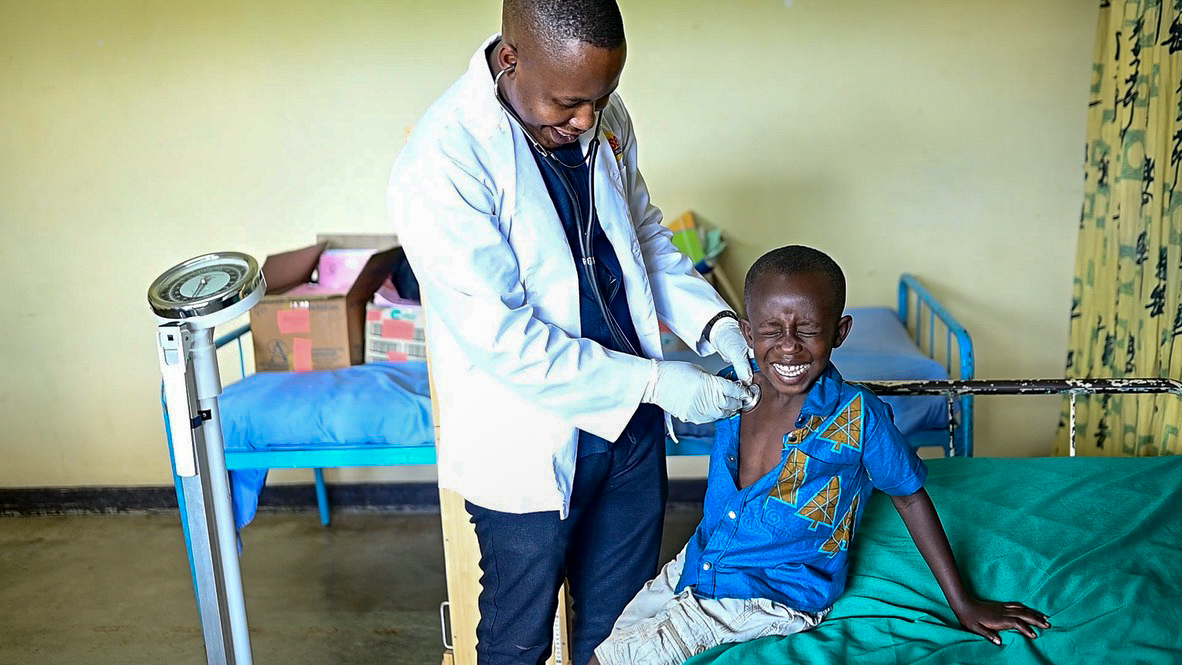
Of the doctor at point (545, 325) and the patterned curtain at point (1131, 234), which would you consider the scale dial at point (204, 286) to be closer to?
the doctor at point (545, 325)

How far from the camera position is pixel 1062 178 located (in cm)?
402

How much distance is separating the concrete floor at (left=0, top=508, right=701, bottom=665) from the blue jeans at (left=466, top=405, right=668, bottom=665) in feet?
4.12

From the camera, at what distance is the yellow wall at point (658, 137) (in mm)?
3988

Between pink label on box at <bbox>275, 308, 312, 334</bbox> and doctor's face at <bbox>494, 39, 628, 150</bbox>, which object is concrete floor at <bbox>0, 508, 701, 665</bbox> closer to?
pink label on box at <bbox>275, 308, 312, 334</bbox>

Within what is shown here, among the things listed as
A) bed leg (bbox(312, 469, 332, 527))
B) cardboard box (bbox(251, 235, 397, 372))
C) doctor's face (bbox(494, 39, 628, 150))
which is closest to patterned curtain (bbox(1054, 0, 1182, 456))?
doctor's face (bbox(494, 39, 628, 150))

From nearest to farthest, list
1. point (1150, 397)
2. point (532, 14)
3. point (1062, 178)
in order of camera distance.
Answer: point (532, 14) < point (1150, 397) < point (1062, 178)

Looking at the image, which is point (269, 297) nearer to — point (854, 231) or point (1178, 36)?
point (854, 231)

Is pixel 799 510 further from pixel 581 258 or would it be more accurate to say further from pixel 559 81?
pixel 559 81

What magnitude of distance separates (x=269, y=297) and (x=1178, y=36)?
3142 millimetres

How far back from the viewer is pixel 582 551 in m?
2.14

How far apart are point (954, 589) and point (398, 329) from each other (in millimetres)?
2410

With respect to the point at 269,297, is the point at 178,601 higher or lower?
lower

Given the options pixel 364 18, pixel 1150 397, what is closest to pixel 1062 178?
pixel 1150 397

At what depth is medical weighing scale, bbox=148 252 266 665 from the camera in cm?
194
